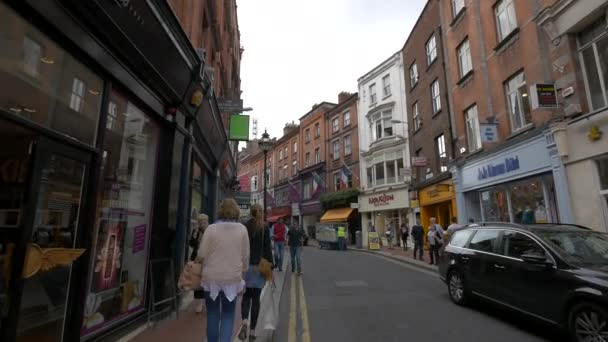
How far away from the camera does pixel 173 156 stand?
651cm

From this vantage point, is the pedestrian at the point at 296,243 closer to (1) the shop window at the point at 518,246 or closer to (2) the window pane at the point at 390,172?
(1) the shop window at the point at 518,246

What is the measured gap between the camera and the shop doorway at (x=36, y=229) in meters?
3.27

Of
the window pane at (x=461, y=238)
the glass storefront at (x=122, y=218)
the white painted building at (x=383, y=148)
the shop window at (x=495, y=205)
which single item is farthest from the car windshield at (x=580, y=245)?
the white painted building at (x=383, y=148)

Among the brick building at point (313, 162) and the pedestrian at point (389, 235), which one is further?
the brick building at point (313, 162)

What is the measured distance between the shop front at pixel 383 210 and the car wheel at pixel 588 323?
19.7 m

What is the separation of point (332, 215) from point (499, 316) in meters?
26.2

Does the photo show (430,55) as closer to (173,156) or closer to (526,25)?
(526,25)

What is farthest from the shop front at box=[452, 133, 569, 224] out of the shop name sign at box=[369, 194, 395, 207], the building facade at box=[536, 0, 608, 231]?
the shop name sign at box=[369, 194, 395, 207]

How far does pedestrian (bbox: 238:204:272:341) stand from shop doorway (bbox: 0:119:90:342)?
2.04m

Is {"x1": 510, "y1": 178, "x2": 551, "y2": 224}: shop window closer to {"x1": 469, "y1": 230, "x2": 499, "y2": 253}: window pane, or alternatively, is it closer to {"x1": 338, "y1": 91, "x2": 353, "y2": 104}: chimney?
{"x1": 469, "y1": 230, "x2": 499, "y2": 253}: window pane

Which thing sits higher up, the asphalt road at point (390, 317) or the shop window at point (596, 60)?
the shop window at point (596, 60)

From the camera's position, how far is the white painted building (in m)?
25.2

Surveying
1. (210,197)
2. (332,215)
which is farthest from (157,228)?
(332,215)

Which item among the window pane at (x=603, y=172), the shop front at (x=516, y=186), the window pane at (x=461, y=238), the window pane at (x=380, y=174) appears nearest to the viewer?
the window pane at (x=461, y=238)
